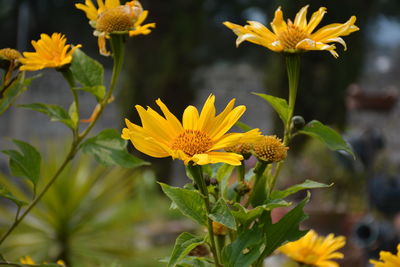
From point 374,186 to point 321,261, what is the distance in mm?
1095

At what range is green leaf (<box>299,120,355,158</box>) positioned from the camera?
375mm

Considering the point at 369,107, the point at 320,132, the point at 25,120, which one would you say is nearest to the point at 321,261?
the point at 320,132

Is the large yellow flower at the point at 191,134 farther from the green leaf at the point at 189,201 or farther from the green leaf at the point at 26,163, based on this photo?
the green leaf at the point at 26,163

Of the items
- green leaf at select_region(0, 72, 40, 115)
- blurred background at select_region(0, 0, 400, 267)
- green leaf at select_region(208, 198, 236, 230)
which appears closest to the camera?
green leaf at select_region(208, 198, 236, 230)

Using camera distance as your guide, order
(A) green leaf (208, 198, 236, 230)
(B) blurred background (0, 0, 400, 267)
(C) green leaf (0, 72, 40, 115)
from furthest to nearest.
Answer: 1. (B) blurred background (0, 0, 400, 267)
2. (C) green leaf (0, 72, 40, 115)
3. (A) green leaf (208, 198, 236, 230)

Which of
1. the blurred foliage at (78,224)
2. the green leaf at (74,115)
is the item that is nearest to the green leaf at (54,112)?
the green leaf at (74,115)

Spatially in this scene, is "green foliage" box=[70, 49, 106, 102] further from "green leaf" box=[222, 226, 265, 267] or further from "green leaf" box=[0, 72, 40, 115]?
"green leaf" box=[222, 226, 265, 267]

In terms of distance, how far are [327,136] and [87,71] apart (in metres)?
0.19

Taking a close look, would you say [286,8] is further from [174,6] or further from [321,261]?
[321,261]

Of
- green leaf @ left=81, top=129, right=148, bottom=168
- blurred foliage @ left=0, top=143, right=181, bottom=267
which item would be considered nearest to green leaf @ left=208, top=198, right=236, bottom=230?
green leaf @ left=81, top=129, right=148, bottom=168

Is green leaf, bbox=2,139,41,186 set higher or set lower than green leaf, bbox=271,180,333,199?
lower

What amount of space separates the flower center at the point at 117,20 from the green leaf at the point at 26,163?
0.10 m

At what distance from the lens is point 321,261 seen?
1.45ft

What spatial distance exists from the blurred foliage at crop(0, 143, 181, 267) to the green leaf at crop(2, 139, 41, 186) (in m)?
1.54
